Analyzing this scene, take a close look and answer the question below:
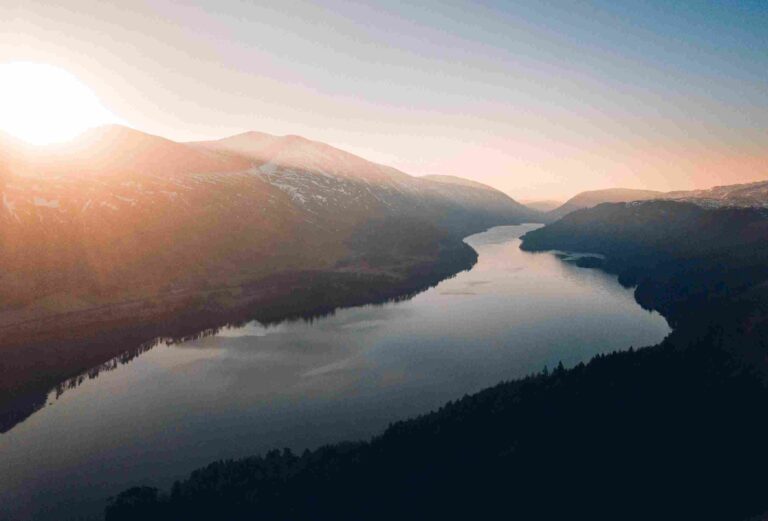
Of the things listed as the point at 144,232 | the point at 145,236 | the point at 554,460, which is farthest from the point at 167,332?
the point at 554,460

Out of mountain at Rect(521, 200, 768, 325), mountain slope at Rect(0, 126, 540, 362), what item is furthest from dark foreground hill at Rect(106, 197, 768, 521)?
mountain slope at Rect(0, 126, 540, 362)

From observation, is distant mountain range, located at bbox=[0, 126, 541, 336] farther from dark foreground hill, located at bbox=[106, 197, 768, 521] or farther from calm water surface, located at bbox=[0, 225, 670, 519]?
dark foreground hill, located at bbox=[106, 197, 768, 521]

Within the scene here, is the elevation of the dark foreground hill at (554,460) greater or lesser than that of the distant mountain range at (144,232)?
lesser

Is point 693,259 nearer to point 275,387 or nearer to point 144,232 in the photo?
point 275,387

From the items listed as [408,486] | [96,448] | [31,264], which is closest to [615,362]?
[408,486]

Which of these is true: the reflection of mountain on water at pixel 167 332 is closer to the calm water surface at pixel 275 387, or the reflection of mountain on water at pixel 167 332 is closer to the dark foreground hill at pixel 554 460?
the calm water surface at pixel 275 387

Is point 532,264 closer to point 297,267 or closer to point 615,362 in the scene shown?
point 297,267

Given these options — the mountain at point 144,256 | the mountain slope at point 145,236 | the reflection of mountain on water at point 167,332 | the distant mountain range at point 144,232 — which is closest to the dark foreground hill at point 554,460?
the reflection of mountain on water at point 167,332
